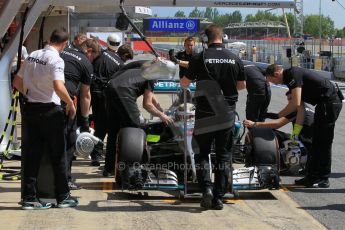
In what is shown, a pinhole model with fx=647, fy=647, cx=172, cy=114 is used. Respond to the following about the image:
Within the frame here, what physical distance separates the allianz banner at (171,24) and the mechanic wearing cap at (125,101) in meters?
6.97

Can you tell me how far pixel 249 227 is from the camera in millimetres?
6129

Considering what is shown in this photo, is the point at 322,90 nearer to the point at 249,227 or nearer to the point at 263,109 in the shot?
the point at 263,109

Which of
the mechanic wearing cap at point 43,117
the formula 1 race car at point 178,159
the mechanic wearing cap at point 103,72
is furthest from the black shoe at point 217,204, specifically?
the mechanic wearing cap at point 103,72

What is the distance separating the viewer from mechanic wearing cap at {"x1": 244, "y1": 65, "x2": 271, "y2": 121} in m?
9.70

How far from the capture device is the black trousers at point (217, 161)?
269 inches

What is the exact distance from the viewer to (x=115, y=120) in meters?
8.60

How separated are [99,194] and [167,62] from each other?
1.82m

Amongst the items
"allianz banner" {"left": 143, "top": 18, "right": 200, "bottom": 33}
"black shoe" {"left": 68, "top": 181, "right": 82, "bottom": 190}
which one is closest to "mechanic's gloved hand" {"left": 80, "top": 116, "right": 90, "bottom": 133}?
"black shoe" {"left": 68, "top": 181, "right": 82, "bottom": 190}

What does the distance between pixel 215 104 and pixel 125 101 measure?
1.82 m

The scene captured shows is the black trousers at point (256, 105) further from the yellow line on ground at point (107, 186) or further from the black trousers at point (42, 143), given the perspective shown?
the black trousers at point (42, 143)

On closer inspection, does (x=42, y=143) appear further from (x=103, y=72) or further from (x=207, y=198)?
(x=103, y=72)

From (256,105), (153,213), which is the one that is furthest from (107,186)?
(256,105)

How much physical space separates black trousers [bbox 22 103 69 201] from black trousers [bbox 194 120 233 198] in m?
1.43

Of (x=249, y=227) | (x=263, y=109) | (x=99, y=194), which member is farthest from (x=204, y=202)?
(x=263, y=109)
